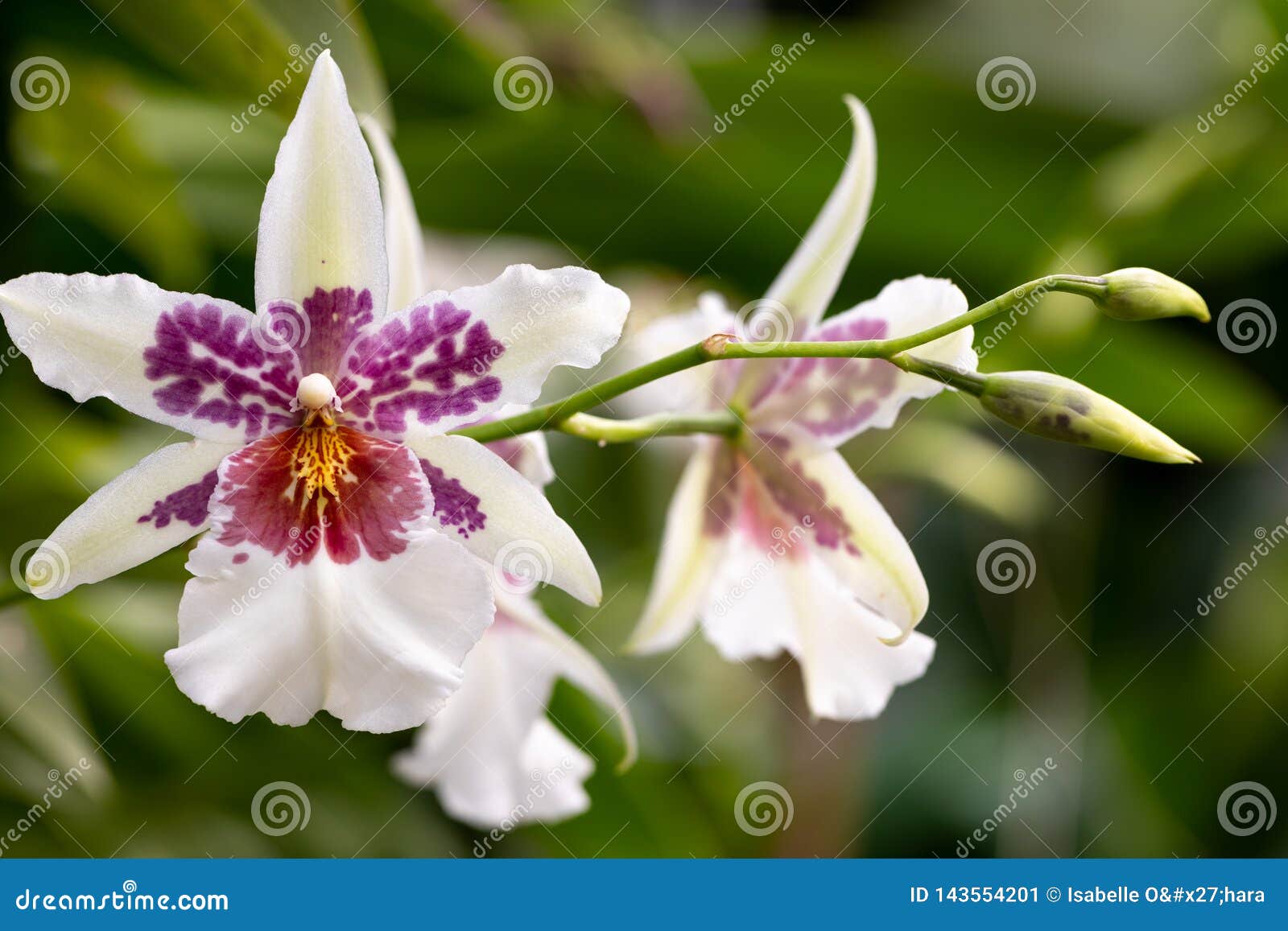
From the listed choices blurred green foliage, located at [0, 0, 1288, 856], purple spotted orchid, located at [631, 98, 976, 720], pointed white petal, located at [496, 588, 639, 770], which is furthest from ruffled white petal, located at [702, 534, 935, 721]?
blurred green foliage, located at [0, 0, 1288, 856]

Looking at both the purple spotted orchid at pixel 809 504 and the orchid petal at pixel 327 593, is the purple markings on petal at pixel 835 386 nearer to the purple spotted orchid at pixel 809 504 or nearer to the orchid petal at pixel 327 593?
the purple spotted orchid at pixel 809 504

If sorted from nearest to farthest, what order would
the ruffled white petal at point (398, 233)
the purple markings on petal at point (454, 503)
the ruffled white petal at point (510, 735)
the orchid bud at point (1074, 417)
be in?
the orchid bud at point (1074, 417) → the purple markings on petal at point (454, 503) → the ruffled white petal at point (398, 233) → the ruffled white petal at point (510, 735)

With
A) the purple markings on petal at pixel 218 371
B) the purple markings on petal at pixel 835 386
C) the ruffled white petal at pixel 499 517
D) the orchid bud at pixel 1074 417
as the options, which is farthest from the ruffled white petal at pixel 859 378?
the purple markings on petal at pixel 218 371

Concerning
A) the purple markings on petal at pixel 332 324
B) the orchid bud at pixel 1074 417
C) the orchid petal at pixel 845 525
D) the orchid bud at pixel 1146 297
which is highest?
the orchid bud at pixel 1146 297

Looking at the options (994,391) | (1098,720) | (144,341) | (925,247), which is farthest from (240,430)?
(1098,720)

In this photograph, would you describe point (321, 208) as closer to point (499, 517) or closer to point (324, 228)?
point (324, 228)

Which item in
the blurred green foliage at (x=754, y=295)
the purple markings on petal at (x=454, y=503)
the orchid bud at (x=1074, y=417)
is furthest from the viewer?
the blurred green foliage at (x=754, y=295)
